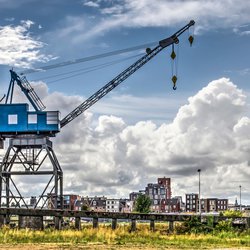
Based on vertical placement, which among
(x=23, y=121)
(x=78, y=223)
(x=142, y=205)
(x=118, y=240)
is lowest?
(x=142, y=205)

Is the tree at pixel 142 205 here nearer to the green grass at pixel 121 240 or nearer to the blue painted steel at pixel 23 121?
the blue painted steel at pixel 23 121

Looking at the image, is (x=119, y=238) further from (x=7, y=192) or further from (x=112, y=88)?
(x=112, y=88)

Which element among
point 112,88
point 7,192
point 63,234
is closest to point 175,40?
point 112,88

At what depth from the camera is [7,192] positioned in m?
77.5

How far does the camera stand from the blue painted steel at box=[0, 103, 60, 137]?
247ft

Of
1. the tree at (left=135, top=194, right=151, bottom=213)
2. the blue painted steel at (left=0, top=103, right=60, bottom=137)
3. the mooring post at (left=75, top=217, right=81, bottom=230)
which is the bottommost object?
the tree at (left=135, top=194, right=151, bottom=213)

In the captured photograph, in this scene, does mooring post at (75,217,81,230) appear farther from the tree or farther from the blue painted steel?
the tree

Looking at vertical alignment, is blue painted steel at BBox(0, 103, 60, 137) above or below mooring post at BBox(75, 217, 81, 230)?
above

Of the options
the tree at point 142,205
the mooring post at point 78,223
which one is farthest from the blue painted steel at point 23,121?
the tree at point 142,205

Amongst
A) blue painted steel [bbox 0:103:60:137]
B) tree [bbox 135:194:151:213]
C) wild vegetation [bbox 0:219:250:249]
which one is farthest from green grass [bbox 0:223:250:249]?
tree [bbox 135:194:151:213]

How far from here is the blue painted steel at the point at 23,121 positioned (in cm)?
7531

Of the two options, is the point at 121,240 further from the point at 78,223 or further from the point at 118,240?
the point at 78,223

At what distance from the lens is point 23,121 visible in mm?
75438

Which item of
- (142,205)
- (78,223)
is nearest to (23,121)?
(78,223)
